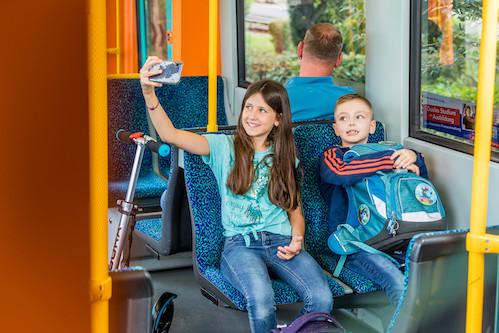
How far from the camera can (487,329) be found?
167 centimetres

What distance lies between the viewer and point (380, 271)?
2541 mm

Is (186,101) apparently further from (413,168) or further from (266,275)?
(266,275)

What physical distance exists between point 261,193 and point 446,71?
1.00 m

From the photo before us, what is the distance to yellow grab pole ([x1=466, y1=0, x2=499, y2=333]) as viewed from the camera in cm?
147

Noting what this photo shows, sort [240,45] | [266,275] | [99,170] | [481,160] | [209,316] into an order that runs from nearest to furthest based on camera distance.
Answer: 1. [99,170]
2. [481,160]
3. [266,275]
4. [209,316]
5. [240,45]

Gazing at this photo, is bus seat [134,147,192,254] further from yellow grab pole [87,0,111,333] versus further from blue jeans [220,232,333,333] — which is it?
yellow grab pole [87,0,111,333]

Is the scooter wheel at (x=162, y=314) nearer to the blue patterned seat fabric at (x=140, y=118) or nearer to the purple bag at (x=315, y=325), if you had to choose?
the purple bag at (x=315, y=325)

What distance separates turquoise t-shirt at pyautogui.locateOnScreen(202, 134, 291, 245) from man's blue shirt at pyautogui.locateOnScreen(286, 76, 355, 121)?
32.8 inches

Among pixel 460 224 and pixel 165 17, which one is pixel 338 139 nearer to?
pixel 460 224

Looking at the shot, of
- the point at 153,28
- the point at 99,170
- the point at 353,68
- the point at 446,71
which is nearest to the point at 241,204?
the point at 446,71

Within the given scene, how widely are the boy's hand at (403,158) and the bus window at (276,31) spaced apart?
5.59ft

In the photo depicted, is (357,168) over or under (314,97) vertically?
under

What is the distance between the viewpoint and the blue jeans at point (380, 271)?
247 cm

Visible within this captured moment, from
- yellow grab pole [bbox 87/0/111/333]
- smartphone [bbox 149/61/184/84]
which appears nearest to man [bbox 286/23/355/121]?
smartphone [bbox 149/61/184/84]
